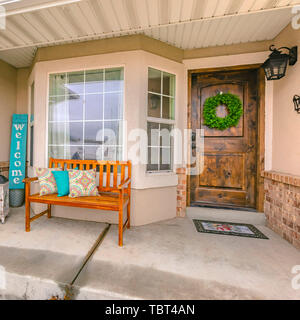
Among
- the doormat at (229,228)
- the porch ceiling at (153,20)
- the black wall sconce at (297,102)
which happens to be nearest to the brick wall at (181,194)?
the doormat at (229,228)

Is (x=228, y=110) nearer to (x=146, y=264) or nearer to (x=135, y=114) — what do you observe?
(x=135, y=114)

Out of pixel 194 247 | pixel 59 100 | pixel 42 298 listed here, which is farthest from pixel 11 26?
pixel 194 247

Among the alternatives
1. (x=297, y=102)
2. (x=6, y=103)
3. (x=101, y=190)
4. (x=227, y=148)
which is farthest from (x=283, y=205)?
(x=6, y=103)

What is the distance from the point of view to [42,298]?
139cm

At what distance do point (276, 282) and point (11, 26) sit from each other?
13.5 ft

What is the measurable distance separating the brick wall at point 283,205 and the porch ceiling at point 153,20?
1939 millimetres

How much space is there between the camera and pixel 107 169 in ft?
8.27

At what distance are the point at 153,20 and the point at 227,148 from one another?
7.05ft

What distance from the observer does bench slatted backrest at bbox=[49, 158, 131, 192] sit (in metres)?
2.50

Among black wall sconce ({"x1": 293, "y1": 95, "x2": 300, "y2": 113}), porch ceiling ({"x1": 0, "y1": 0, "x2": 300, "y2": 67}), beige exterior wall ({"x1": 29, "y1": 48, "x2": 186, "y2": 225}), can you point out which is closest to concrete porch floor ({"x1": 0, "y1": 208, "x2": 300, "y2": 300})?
beige exterior wall ({"x1": 29, "y1": 48, "x2": 186, "y2": 225})

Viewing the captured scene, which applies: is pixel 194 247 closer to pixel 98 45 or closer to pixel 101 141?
pixel 101 141

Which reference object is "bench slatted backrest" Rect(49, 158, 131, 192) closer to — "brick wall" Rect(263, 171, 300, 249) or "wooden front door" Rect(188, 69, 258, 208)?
"wooden front door" Rect(188, 69, 258, 208)

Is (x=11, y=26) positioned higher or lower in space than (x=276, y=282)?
higher
